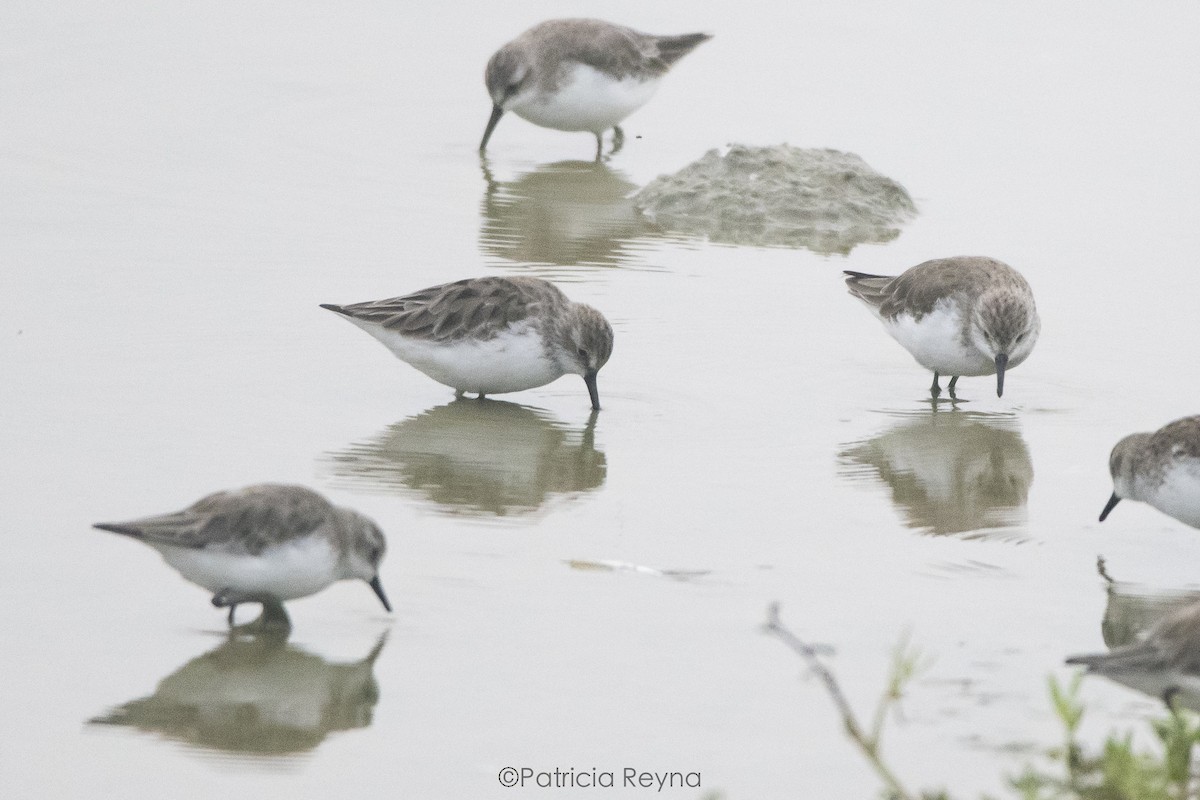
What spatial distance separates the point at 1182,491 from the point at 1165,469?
12 centimetres

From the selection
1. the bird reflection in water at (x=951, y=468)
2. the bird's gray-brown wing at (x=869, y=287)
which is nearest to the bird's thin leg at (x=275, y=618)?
the bird reflection in water at (x=951, y=468)

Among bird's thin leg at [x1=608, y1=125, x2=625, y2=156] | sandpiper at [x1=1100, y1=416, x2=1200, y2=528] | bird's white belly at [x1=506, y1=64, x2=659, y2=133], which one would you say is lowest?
sandpiper at [x1=1100, y1=416, x2=1200, y2=528]

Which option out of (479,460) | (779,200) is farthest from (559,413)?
(779,200)

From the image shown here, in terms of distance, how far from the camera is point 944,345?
10.9 metres

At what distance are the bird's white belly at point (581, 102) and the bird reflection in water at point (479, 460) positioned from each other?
619cm

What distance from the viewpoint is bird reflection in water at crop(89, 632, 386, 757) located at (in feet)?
21.4

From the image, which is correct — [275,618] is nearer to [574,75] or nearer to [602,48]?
[574,75]

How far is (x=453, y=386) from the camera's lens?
10672mm

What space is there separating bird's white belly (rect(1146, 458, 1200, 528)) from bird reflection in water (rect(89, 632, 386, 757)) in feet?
11.8

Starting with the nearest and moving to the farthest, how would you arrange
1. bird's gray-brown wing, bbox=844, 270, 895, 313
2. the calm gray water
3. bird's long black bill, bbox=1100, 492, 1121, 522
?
1. the calm gray water
2. bird's long black bill, bbox=1100, 492, 1121, 522
3. bird's gray-brown wing, bbox=844, 270, 895, 313

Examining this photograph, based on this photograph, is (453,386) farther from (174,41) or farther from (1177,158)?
(174,41)

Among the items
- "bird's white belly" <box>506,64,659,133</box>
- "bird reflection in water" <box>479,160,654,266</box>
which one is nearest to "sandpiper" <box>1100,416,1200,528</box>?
"bird reflection in water" <box>479,160,654,266</box>

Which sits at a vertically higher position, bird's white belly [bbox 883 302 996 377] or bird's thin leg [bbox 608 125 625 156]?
bird's thin leg [bbox 608 125 625 156]

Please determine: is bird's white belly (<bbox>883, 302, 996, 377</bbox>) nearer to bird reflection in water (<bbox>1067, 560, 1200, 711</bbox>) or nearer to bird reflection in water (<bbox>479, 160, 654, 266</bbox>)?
bird reflection in water (<bbox>479, 160, 654, 266</bbox>)
